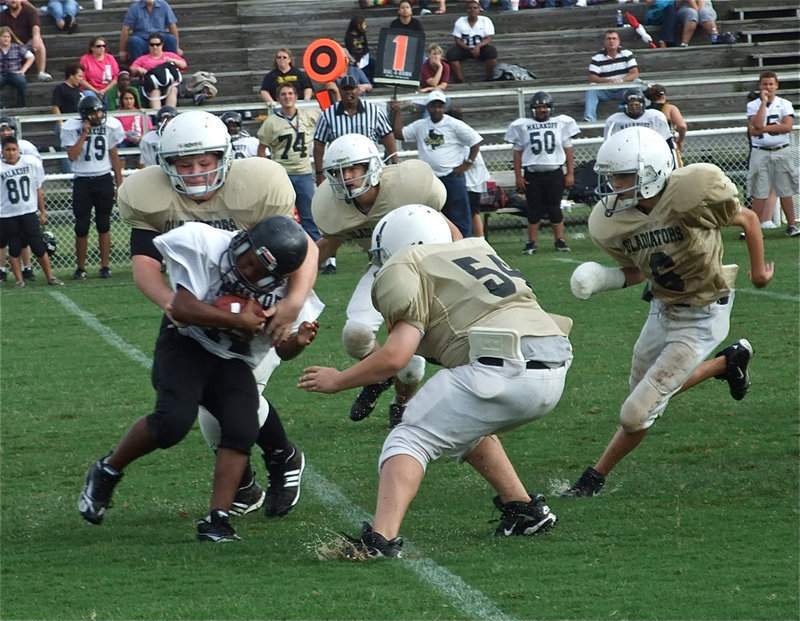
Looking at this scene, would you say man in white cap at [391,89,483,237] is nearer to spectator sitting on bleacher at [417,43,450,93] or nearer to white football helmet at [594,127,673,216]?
spectator sitting on bleacher at [417,43,450,93]

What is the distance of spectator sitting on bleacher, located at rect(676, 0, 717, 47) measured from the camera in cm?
1838

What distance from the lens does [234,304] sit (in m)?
4.11

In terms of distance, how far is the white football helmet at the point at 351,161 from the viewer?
5.59m

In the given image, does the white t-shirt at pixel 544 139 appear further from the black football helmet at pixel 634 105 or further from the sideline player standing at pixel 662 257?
the sideline player standing at pixel 662 257

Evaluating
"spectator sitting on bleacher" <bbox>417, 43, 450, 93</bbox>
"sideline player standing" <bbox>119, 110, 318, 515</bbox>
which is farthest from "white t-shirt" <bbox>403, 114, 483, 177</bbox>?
"sideline player standing" <bbox>119, 110, 318, 515</bbox>

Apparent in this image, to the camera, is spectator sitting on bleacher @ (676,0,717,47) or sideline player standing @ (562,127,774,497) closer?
sideline player standing @ (562,127,774,497)

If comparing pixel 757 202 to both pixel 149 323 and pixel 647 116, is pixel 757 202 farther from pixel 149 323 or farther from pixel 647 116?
pixel 149 323

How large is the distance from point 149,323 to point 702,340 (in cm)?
543

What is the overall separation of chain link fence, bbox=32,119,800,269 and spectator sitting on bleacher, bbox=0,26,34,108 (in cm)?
302

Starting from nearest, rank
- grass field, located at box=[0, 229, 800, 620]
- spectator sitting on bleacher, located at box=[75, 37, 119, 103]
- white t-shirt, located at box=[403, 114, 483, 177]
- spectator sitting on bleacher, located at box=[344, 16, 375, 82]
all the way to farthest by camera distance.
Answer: grass field, located at box=[0, 229, 800, 620] → white t-shirt, located at box=[403, 114, 483, 177] → spectator sitting on bleacher, located at box=[75, 37, 119, 103] → spectator sitting on bleacher, located at box=[344, 16, 375, 82]

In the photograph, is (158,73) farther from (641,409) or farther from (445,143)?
(641,409)

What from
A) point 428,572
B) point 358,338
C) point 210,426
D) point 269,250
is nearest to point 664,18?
point 358,338

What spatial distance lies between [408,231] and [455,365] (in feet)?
1.74

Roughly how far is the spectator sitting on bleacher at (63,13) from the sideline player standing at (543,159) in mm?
8539
